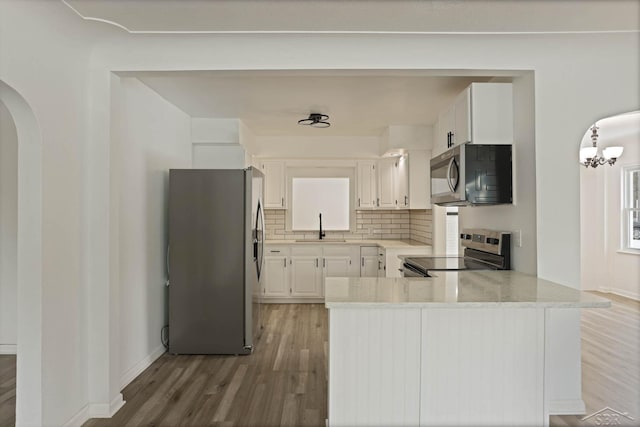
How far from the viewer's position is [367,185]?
20.0 ft

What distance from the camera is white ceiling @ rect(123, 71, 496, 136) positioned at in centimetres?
330

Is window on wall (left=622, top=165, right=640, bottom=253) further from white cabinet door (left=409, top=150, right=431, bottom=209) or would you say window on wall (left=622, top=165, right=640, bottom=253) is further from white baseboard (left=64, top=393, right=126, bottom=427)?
white baseboard (left=64, top=393, right=126, bottom=427)

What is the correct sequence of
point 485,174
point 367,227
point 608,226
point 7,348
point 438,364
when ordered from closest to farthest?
point 438,364, point 485,174, point 7,348, point 367,227, point 608,226

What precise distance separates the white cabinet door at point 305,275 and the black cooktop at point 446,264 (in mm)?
2221

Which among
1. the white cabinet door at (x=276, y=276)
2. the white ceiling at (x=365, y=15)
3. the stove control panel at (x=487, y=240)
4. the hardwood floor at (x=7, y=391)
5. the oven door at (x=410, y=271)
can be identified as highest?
the white ceiling at (x=365, y=15)

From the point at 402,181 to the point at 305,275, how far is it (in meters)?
1.83

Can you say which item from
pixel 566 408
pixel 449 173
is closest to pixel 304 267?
pixel 449 173

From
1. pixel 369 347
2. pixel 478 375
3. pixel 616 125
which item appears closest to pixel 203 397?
pixel 369 347

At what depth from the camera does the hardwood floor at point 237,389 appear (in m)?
2.62

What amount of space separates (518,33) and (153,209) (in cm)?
309

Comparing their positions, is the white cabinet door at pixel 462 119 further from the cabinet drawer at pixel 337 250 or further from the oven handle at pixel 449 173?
the cabinet drawer at pixel 337 250

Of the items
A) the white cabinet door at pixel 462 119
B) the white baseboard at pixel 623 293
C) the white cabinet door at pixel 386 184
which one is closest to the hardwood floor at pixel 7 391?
the white cabinet door at pixel 462 119

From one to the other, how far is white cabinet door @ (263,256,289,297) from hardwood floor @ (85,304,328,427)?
59.5 inches

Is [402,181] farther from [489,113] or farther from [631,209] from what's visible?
[631,209]
